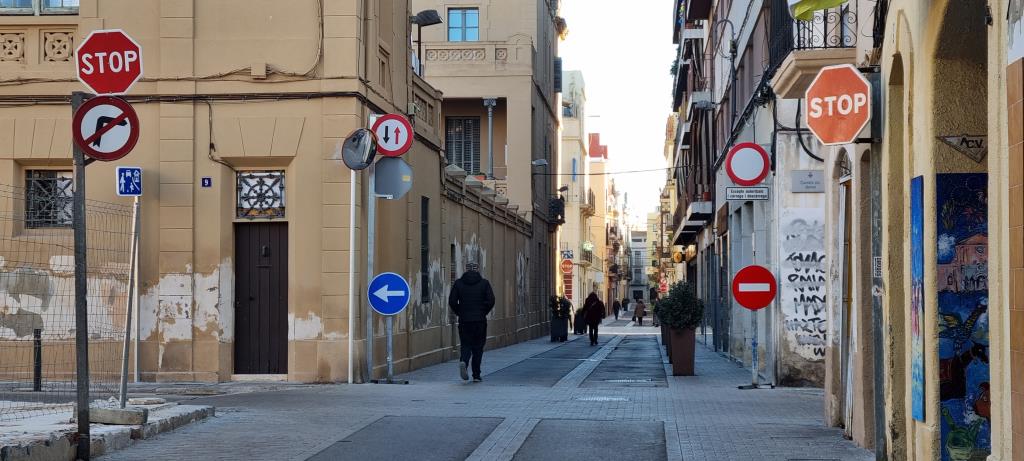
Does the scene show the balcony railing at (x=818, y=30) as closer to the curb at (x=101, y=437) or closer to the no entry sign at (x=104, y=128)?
the no entry sign at (x=104, y=128)

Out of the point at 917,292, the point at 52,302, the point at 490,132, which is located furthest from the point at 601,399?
the point at 490,132

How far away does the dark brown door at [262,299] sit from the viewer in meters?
18.3

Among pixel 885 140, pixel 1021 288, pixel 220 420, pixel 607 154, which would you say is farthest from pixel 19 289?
pixel 607 154

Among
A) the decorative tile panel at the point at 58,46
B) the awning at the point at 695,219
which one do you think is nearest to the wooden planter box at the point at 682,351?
the decorative tile panel at the point at 58,46

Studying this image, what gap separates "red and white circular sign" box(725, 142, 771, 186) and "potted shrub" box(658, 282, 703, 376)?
3.83 meters

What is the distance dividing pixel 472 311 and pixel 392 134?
9.35 ft

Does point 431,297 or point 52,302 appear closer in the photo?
point 52,302

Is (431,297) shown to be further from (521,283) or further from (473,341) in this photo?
(521,283)

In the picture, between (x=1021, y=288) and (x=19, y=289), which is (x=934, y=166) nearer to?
(x=1021, y=288)

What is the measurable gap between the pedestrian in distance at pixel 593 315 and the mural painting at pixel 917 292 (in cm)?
2934

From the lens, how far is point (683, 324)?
20719 millimetres

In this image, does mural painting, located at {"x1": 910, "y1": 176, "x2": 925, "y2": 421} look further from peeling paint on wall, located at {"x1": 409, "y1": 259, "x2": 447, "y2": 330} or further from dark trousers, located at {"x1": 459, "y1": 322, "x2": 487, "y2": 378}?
peeling paint on wall, located at {"x1": 409, "y1": 259, "x2": 447, "y2": 330}

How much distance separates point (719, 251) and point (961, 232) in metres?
24.9

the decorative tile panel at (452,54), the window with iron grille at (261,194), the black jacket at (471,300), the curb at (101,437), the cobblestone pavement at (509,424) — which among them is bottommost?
the cobblestone pavement at (509,424)
